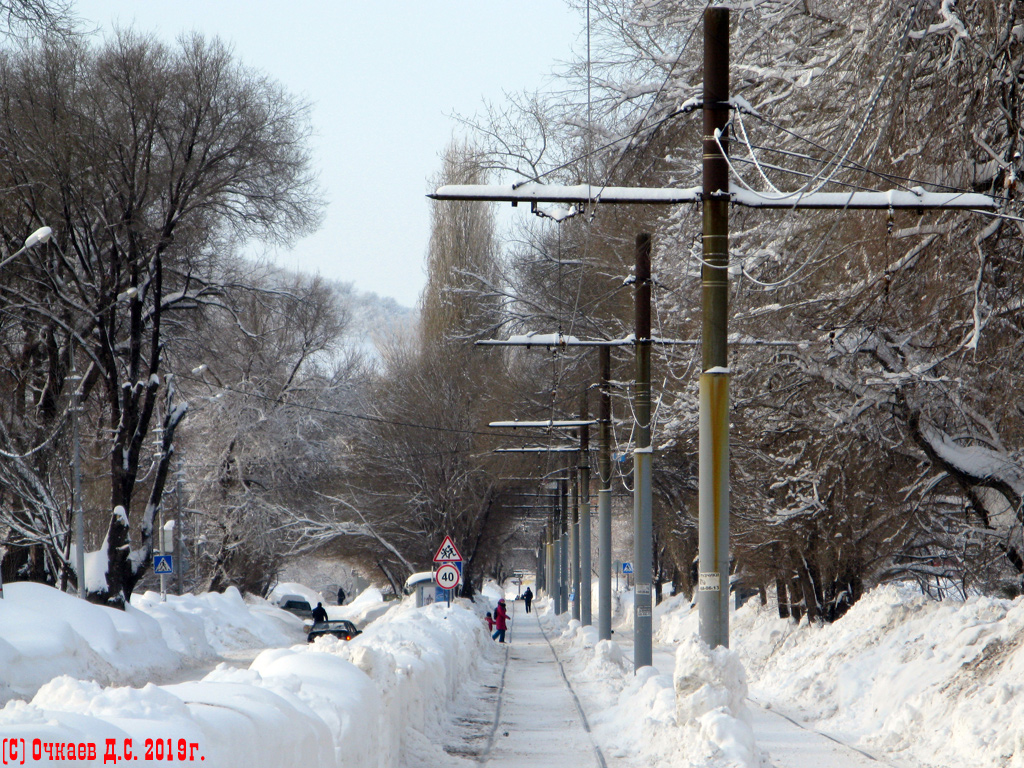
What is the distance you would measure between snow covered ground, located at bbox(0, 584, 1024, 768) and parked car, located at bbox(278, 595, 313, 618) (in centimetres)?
3353

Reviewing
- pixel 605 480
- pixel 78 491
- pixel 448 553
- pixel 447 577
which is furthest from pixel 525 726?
pixel 78 491

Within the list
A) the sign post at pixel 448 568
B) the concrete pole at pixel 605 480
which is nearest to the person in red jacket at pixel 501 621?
the concrete pole at pixel 605 480

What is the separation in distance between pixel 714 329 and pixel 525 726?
6843 millimetres

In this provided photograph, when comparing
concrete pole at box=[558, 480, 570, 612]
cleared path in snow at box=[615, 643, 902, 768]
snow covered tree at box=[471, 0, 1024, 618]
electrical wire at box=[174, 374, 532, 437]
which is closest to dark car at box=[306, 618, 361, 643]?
snow covered tree at box=[471, 0, 1024, 618]

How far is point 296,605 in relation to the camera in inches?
2554

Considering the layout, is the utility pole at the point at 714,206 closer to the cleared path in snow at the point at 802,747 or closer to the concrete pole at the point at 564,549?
the cleared path in snow at the point at 802,747

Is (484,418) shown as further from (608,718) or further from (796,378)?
(608,718)

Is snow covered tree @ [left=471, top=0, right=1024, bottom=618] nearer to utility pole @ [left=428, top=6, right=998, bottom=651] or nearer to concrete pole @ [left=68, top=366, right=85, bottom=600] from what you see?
utility pole @ [left=428, top=6, right=998, bottom=651]

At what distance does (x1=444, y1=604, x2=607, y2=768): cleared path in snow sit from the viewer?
12547 mm

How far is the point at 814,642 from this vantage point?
77.3ft

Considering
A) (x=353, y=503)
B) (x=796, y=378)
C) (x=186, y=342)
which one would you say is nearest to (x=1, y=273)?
(x=186, y=342)

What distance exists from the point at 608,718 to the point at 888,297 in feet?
22.0

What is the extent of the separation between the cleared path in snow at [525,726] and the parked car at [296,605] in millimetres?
38704

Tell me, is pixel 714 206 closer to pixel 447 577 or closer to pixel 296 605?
pixel 447 577
